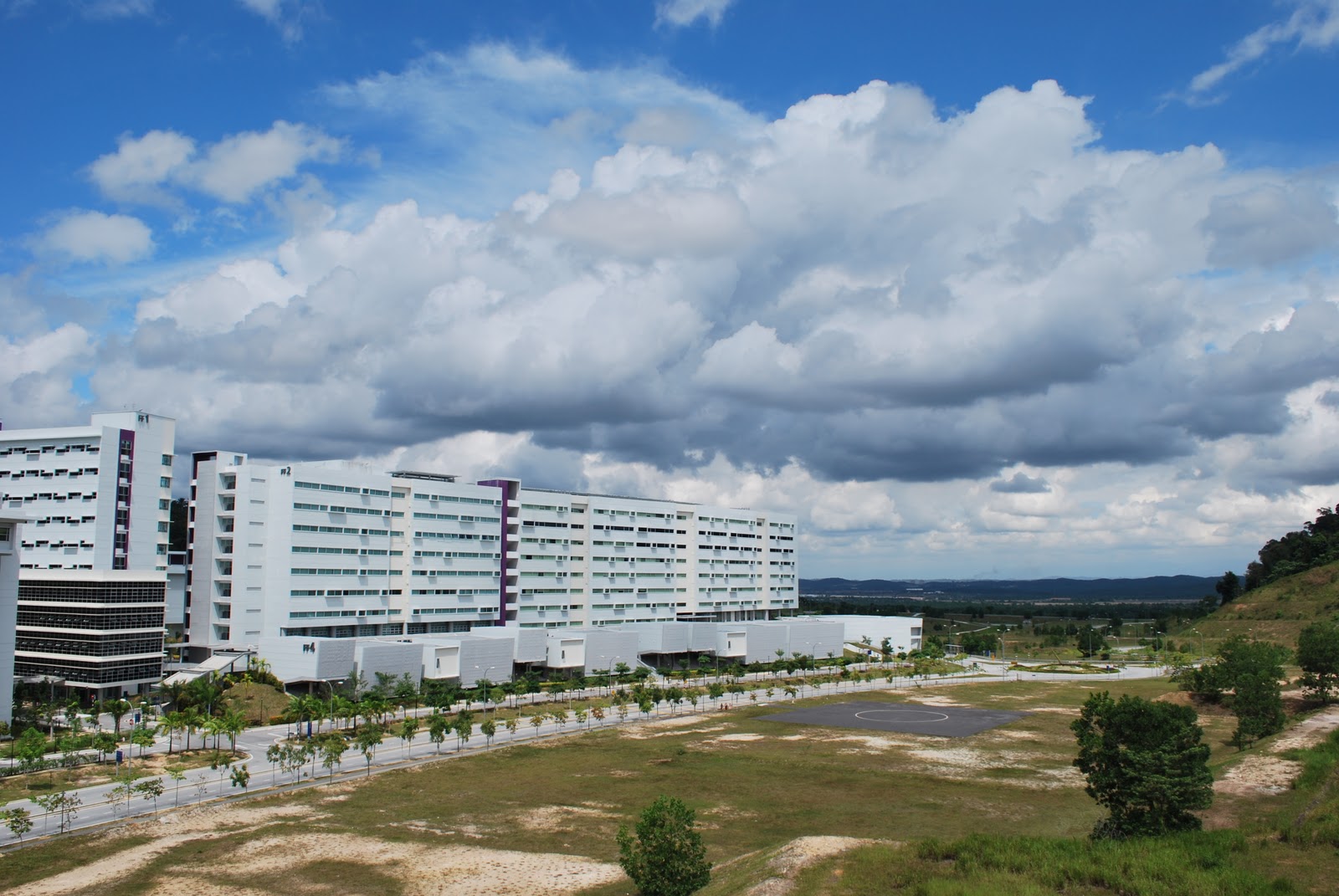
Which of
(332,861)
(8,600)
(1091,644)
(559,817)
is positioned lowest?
(1091,644)

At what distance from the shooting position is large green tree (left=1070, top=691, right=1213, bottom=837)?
1597 inches

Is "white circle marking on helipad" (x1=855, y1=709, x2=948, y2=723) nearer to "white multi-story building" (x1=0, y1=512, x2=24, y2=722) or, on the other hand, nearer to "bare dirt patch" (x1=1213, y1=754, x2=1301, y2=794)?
"bare dirt patch" (x1=1213, y1=754, x2=1301, y2=794)

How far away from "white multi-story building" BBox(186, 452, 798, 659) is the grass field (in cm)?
4460

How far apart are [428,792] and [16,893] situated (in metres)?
25.2

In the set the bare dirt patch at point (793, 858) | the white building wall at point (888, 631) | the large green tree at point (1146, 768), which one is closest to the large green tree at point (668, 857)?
the bare dirt patch at point (793, 858)

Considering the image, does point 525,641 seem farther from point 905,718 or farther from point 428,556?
point 905,718

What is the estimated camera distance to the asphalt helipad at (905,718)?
91750 mm

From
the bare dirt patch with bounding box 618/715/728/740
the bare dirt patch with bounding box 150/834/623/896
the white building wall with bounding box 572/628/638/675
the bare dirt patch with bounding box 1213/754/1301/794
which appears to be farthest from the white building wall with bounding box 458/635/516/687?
the bare dirt patch with bounding box 1213/754/1301/794

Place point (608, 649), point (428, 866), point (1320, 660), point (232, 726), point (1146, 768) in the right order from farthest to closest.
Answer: point (608, 649) → point (1320, 660) → point (232, 726) → point (428, 866) → point (1146, 768)

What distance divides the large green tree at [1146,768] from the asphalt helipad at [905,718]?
1783 inches

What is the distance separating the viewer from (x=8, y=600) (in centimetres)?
7931

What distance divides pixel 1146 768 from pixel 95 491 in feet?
343

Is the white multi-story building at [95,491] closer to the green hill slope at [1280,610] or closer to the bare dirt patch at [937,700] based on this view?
the bare dirt patch at [937,700]

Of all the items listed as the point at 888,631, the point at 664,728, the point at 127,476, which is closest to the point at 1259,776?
the point at 664,728
